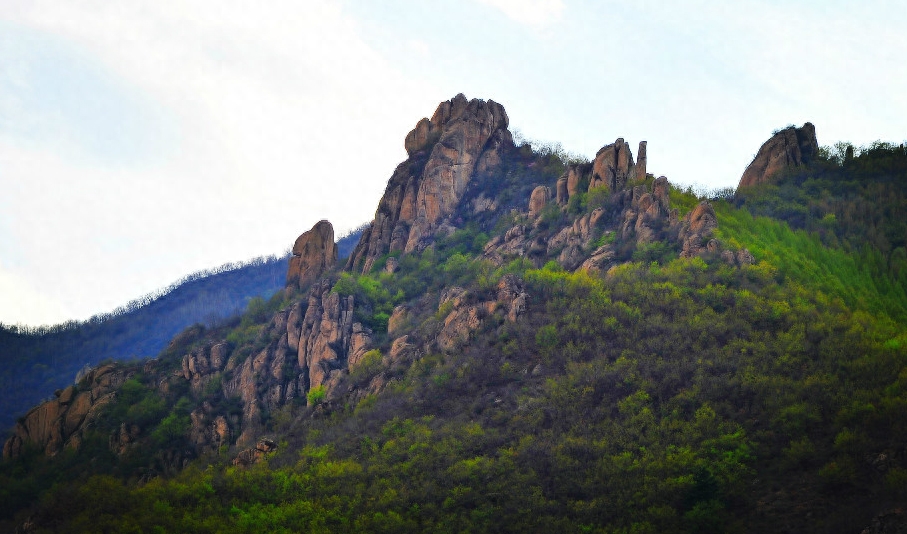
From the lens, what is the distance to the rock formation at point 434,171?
127 meters

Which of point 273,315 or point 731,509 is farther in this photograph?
point 273,315

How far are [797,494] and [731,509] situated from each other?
13.9ft

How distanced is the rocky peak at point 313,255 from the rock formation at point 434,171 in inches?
162

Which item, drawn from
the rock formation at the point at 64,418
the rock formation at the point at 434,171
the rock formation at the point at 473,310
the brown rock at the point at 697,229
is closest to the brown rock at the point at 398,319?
the rock formation at the point at 473,310

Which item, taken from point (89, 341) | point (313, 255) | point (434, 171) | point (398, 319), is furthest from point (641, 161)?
point (89, 341)

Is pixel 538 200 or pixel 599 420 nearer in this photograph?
pixel 599 420

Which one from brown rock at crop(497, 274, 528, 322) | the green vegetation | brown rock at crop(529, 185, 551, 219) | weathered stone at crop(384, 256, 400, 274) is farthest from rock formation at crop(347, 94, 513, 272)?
brown rock at crop(497, 274, 528, 322)

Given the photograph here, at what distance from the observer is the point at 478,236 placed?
12356cm

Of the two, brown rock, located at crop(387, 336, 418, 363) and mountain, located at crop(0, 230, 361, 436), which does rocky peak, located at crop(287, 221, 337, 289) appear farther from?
brown rock, located at crop(387, 336, 418, 363)

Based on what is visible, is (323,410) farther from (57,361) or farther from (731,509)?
(57,361)

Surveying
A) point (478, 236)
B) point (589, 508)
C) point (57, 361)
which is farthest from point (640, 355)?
point (57, 361)

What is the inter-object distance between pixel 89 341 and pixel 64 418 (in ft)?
230

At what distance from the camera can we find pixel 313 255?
129m

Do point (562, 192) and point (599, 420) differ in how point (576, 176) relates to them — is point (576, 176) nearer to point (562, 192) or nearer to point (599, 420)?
point (562, 192)
